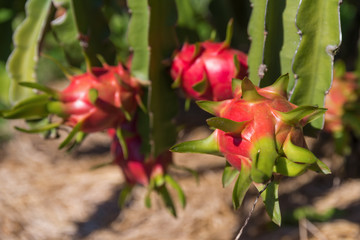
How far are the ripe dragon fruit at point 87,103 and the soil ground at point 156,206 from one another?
0.57 m

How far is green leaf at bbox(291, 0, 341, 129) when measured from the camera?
0.85m

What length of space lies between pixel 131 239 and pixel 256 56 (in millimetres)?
816

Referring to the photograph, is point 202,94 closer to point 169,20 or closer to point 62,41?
point 169,20

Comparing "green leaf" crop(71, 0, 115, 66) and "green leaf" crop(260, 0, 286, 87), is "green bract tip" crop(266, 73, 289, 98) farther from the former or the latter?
"green leaf" crop(71, 0, 115, 66)

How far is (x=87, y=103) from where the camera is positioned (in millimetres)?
975

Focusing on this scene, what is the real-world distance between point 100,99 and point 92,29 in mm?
333

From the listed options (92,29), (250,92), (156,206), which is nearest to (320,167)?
(250,92)

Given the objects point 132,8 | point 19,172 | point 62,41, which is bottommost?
point 19,172

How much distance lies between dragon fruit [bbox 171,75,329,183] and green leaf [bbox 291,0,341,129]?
5.4 inches

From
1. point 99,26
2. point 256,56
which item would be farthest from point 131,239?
point 256,56

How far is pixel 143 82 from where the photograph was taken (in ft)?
3.52

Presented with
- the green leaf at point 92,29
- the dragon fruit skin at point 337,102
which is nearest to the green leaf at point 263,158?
the green leaf at point 92,29

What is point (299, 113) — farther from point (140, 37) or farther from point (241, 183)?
point (140, 37)

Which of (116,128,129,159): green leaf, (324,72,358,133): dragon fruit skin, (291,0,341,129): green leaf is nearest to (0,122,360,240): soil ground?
(324,72,358,133): dragon fruit skin
